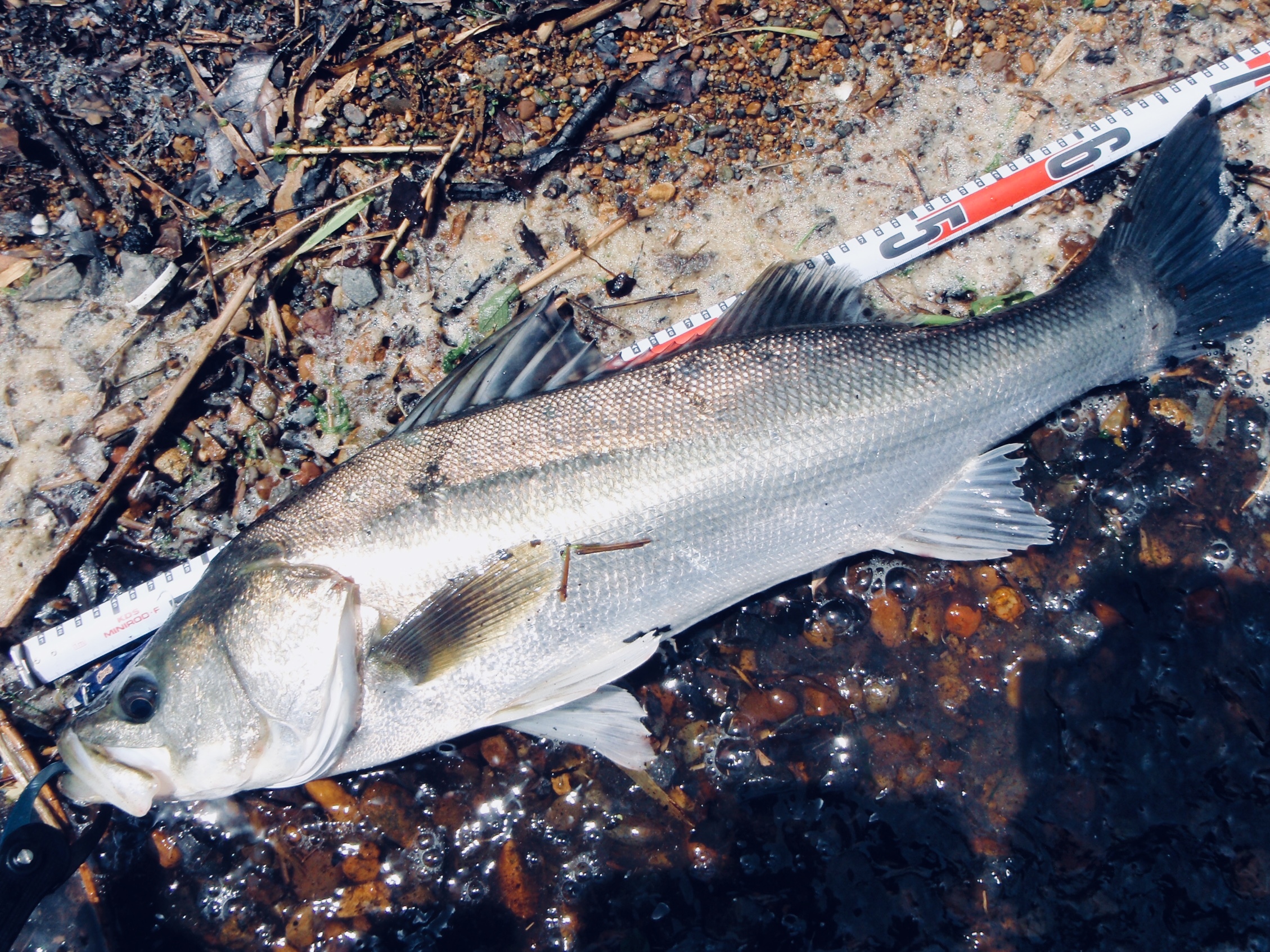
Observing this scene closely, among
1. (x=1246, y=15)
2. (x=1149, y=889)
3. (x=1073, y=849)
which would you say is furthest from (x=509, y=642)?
(x=1246, y=15)

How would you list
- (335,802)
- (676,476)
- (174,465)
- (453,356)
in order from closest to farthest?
(676,476) → (335,802) → (174,465) → (453,356)

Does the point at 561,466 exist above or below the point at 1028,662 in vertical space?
above

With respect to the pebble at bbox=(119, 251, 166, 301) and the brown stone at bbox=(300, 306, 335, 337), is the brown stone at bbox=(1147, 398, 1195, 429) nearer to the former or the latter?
the brown stone at bbox=(300, 306, 335, 337)

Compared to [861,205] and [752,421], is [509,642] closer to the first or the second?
[752,421]

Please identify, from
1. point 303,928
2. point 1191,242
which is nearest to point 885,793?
point 303,928

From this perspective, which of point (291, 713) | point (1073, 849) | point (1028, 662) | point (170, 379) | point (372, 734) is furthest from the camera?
point (170, 379)

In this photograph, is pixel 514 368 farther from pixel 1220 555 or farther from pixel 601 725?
pixel 1220 555

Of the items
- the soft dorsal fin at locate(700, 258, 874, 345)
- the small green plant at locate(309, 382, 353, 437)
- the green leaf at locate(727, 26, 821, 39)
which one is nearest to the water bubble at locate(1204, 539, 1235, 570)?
the soft dorsal fin at locate(700, 258, 874, 345)
